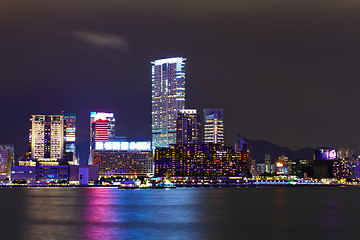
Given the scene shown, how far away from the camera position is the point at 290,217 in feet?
351

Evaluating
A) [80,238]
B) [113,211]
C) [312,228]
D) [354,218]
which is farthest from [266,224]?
[113,211]

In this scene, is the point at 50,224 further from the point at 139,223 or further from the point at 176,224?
the point at 176,224

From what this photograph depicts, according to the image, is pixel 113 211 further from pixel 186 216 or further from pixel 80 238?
pixel 80 238

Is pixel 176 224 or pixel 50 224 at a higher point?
pixel 50 224

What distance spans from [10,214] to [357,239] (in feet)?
212

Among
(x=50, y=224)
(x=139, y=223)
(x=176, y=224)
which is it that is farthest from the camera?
(x=139, y=223)

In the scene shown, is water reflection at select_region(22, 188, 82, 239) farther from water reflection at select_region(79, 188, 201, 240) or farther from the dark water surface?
water reflection at select_region(79, 188, 201, 240)

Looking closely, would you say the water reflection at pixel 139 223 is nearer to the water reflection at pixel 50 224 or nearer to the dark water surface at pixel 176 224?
the dark water surface at pixel 176 224

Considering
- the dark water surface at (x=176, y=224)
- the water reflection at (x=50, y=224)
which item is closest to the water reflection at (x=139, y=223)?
the dark water surface at (x=176, y=224)

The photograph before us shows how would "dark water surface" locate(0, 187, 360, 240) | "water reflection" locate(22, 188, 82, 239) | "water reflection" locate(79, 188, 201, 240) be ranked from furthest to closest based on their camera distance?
"water reflection" locate(79, 188, 201, 240)
"dark water surface" locate(0, 187, 360, 240)
"water reflection" locate(22, 188, 82, 239)

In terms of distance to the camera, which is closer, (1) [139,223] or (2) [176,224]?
(2) [176,224]

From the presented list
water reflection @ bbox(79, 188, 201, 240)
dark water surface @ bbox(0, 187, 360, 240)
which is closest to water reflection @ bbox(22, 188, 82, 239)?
dark water surface @ bbox(0, 187, 360, 240)

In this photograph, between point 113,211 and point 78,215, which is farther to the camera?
point 113,211

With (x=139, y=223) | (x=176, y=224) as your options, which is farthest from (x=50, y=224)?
(x=176, y=224)
